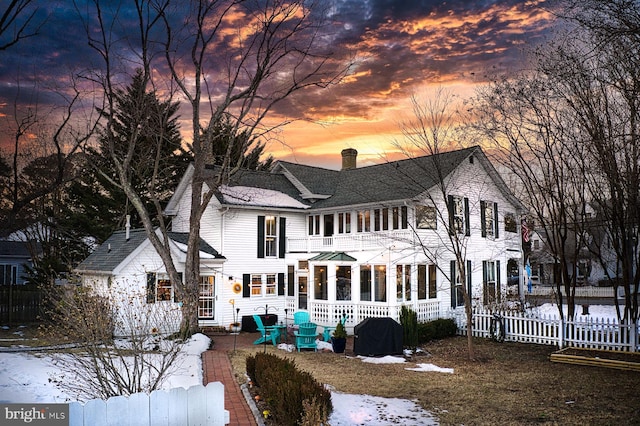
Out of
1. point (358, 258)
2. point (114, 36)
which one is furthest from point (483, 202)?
point (114, 36)

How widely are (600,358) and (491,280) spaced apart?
10.6 metres

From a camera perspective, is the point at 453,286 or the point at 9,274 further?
the point at 9,274

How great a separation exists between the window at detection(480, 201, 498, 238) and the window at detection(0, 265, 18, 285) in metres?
33.3

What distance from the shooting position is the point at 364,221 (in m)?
23.3

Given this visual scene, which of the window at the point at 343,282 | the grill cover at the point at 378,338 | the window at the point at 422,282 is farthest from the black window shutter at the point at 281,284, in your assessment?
the grill cover at the point at 378,338

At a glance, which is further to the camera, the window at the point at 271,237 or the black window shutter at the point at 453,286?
the window at the point at 271,237

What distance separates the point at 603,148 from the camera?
12.3m

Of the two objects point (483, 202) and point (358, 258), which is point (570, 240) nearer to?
point (483, 202)

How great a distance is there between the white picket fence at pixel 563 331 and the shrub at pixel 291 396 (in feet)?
37.4

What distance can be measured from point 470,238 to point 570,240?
29.6 metres

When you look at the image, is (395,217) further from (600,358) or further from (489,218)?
(600,358)

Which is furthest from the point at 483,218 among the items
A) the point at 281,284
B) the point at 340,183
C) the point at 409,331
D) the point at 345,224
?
the point at 281,284

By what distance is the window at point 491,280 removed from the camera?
2466 centimetres

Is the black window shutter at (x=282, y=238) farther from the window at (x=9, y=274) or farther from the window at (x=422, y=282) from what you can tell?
the window at (x=9, y=274)
